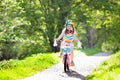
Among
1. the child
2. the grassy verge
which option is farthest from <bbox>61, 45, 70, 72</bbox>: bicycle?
the grassy verge

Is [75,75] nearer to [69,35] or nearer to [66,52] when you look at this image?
[66,52]

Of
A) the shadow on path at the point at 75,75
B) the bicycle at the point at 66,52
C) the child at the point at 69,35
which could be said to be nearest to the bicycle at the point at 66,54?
the bicycle at the point at 66,52

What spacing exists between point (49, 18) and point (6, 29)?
54.6 ft

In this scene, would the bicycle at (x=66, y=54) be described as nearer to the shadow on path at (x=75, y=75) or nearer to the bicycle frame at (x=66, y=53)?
the bicycle frame at (x=66, y=53)

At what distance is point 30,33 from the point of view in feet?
119

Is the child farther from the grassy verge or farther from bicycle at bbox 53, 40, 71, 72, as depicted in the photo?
the grassy verge

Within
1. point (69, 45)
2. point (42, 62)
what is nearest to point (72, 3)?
point (42, 62)

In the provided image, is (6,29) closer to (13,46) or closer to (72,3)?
(13,46)

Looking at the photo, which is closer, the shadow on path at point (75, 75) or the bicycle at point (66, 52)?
the shadow on path at point (75, 75)

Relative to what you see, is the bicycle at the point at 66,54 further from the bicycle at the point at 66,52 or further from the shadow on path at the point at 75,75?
the shadow on path at the point at 75,75

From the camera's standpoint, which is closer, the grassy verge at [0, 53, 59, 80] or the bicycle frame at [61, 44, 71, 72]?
the grassy verge at [0, 53, 59, 80]

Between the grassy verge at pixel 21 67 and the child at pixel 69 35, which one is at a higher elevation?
the child at pixel 69 35

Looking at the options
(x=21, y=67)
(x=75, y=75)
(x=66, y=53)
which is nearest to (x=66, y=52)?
(x=66, y=53)

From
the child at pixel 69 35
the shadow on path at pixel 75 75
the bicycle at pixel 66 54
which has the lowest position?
the shadow on path at pixel 75 75
